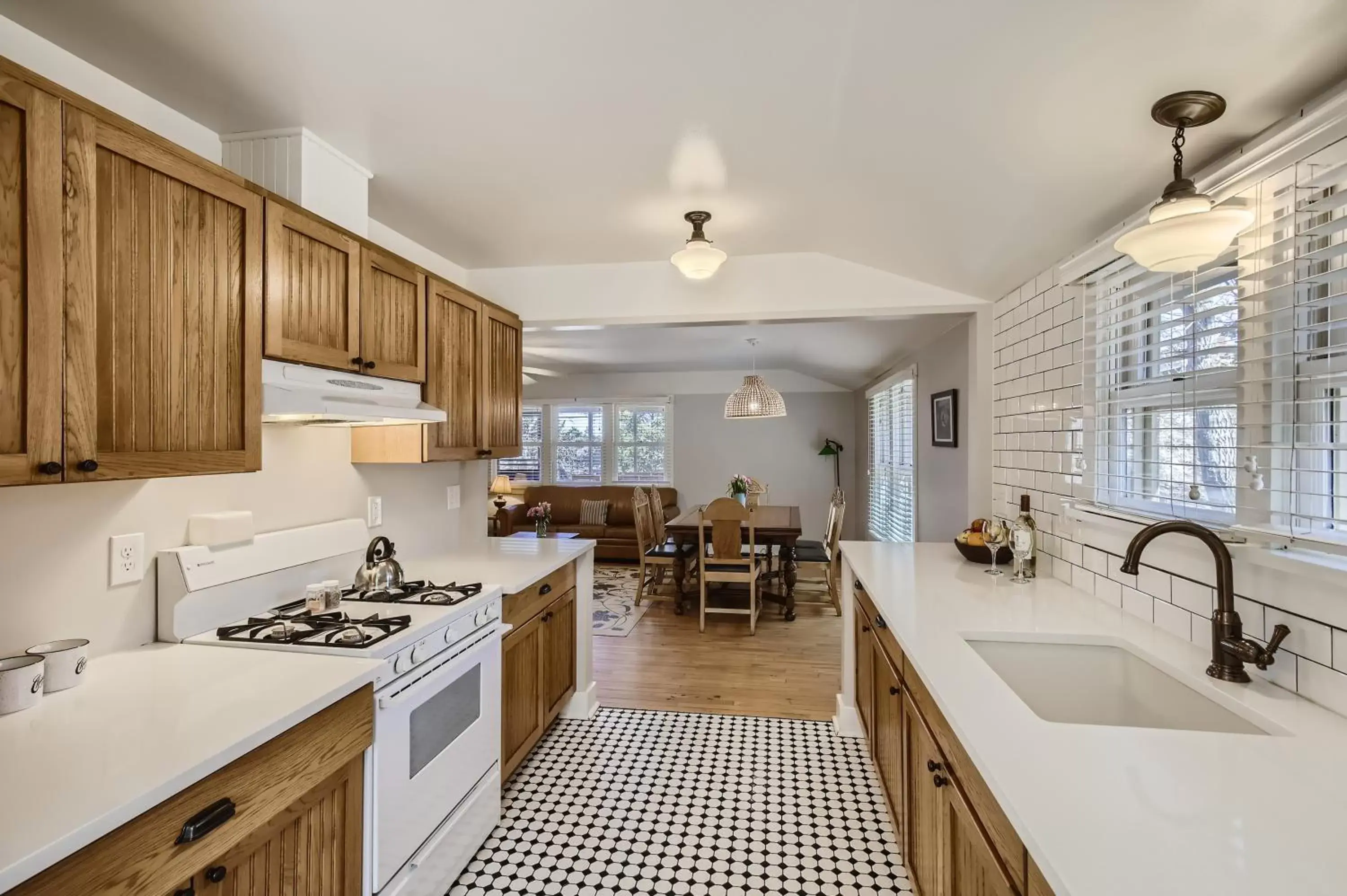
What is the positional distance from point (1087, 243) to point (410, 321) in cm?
244

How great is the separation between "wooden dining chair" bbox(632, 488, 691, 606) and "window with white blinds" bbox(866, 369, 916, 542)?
1.89m

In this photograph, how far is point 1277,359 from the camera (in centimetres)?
134

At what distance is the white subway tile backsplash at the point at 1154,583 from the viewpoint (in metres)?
1.70

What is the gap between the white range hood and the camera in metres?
1.67

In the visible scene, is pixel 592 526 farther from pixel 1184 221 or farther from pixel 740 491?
pixel 1184 221

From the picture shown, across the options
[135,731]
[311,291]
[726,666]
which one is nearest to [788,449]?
[726,666]

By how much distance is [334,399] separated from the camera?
184 cm

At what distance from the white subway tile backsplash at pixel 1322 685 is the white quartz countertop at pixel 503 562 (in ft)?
6.98

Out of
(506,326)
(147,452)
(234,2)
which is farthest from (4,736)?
(506,326)

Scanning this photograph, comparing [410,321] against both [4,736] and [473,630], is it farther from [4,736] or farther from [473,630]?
[4,736]

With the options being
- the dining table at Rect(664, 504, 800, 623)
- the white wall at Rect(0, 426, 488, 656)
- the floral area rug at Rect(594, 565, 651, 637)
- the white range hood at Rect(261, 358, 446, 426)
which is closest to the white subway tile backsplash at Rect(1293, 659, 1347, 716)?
the white range hood at Rect(261, 358, 446, 426)

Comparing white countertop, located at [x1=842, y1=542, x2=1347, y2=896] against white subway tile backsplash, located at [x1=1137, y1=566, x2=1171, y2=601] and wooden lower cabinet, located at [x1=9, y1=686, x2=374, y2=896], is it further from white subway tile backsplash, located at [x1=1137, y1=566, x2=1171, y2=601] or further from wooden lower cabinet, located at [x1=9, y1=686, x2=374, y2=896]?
wooden lower cabinet, located at [x1=9, y1=686, x2=374, y2=896]

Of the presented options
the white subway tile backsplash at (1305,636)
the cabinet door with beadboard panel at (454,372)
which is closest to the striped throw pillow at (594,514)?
the cabinet door with beadboard panel at (454,372)

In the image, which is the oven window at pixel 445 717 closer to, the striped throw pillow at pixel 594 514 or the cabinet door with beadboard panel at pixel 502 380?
the cabinet door with beadboard panel at pixel 502 380
